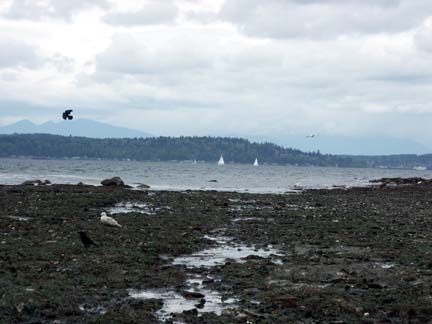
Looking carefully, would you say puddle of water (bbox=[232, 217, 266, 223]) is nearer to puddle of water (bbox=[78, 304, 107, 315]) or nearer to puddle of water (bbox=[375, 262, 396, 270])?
puddle of water (bbox=[375, 262, 396, 270])

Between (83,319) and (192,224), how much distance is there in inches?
760

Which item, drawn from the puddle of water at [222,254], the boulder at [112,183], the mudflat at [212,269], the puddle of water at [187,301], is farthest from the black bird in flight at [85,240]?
the boulder at [112,183]

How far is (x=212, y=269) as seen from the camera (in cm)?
2033

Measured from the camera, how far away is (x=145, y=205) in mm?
46344

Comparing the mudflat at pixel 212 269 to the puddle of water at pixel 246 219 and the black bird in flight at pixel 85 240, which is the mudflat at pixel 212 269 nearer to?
the puddle of water at pixel 246 219

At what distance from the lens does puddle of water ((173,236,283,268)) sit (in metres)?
21.9

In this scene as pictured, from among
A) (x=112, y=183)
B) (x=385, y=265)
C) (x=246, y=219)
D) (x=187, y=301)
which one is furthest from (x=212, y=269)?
(x=112, y=183)

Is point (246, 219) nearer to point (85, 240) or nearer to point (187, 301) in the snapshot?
point (85, 240)

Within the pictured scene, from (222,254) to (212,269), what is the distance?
3.60 m

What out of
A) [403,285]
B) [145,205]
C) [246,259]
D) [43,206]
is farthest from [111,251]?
[145,205]

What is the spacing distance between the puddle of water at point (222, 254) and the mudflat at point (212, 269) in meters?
0.07

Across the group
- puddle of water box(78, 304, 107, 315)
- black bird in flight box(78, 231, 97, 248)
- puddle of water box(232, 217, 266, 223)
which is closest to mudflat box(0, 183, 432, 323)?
puddle of water box(78, 304, 107, 315)

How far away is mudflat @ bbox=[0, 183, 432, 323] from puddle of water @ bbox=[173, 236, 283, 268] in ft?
0.22

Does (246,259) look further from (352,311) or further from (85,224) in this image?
(85,224)
